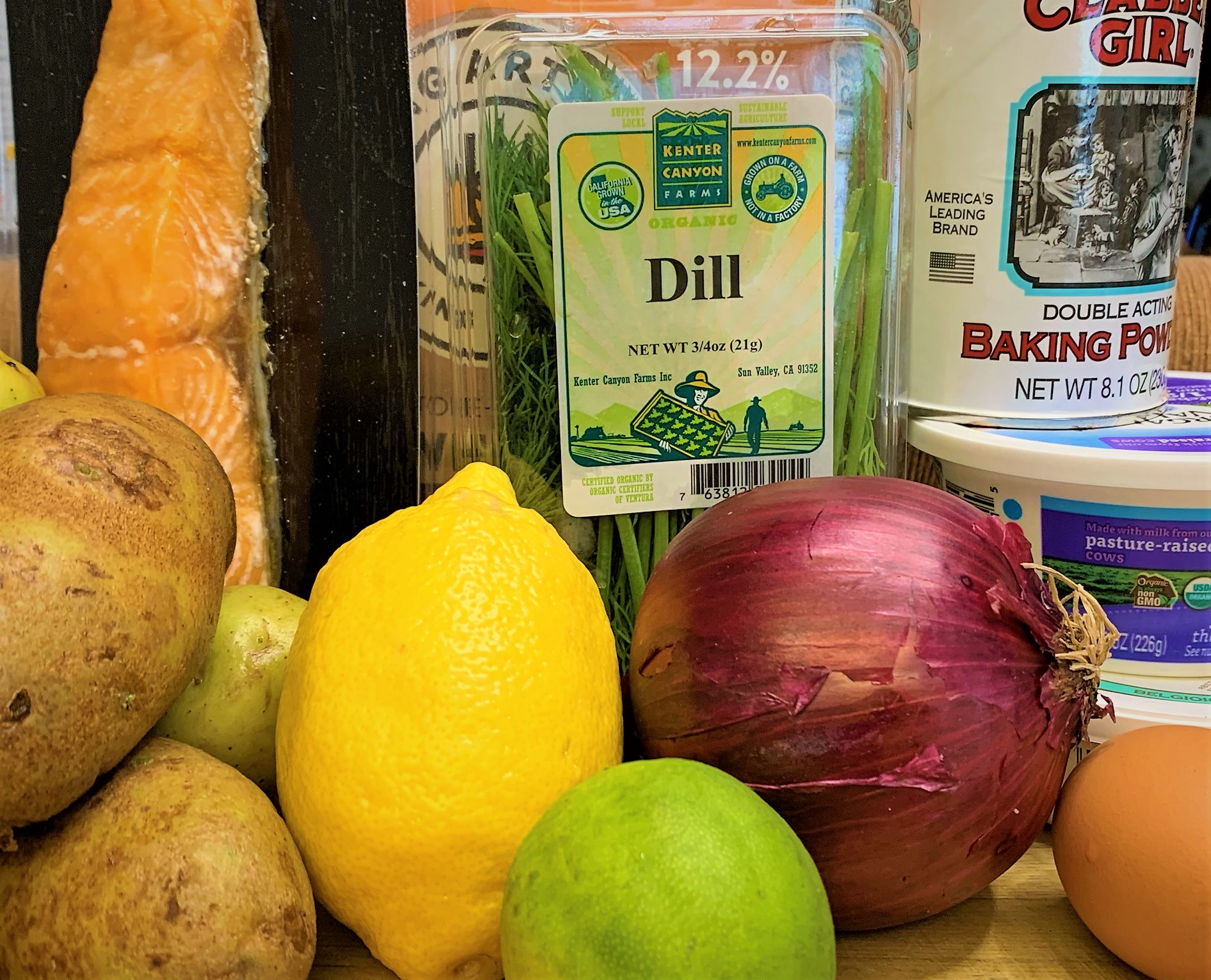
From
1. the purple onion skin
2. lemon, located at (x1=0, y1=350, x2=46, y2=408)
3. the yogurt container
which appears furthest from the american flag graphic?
lemon, located at (x1=0, y1=350, x2=46, y2=408)

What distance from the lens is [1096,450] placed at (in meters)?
0.62

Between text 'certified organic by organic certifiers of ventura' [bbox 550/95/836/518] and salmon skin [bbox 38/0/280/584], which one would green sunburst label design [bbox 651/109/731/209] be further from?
salmon skin [bbox 38/0/280/584]

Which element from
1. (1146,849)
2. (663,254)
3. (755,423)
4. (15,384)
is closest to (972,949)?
(1146,849)

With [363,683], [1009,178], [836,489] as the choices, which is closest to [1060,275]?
[1009,178]

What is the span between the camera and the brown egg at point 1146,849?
46 cm

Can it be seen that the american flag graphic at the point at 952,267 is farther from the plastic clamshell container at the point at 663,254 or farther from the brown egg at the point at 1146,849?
the brown egg at the point at 1146,849

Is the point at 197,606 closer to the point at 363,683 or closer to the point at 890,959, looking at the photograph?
the point at 363,683

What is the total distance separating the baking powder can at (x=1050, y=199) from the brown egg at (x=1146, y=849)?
258 millimetres

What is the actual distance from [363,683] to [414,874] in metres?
0.09

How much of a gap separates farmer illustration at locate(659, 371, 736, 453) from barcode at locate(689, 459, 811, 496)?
0.8 inches

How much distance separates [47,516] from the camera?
0.43m

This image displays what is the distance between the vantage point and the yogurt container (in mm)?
600

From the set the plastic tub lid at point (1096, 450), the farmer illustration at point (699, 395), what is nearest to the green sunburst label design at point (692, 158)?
the farmer illustration at point (699, 395)

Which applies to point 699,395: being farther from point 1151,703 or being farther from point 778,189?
point 1151,703
